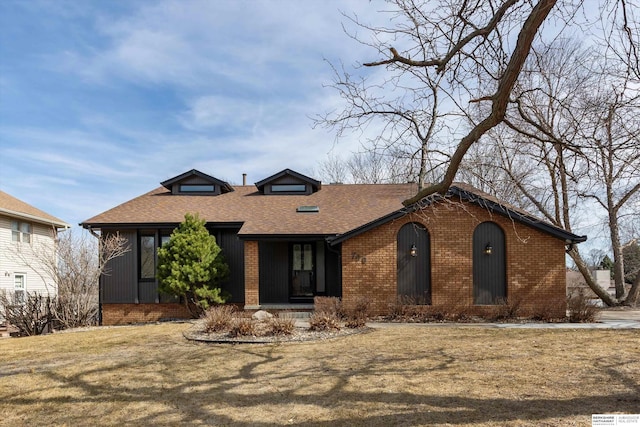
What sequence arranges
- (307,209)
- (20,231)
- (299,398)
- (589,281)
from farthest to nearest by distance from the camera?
(20,231), (589,281), (307,209), (299,398)

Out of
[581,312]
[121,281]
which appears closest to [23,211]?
[121,281]

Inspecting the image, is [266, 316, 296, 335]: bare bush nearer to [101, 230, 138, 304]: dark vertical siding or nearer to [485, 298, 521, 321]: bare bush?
[485, 298, 521, 321]: bare bush

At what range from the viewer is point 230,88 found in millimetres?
13758

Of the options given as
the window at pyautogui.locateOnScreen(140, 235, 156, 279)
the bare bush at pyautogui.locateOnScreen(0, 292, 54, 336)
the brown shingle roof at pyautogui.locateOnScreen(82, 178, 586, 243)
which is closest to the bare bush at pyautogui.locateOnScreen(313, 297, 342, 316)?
the brown shingle roof at pyautogui.locateOnScreen(82, 178, 586, 243)

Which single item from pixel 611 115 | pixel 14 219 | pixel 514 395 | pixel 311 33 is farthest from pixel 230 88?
pixel 14 219

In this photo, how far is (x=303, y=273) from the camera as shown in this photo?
1627 cm

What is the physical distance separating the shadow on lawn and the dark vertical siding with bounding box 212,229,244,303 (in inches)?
318

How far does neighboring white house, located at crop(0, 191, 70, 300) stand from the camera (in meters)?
19.7

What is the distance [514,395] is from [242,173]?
19819 mm

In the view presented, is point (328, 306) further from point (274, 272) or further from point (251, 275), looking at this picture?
point (274, 272)

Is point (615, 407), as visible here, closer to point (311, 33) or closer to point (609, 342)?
point (609, 342)

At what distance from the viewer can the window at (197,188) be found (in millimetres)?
18500

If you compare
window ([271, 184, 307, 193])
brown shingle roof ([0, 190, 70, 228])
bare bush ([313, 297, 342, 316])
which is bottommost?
bare bush ([313, 297, 342, 316])

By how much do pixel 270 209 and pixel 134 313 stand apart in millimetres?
6433
